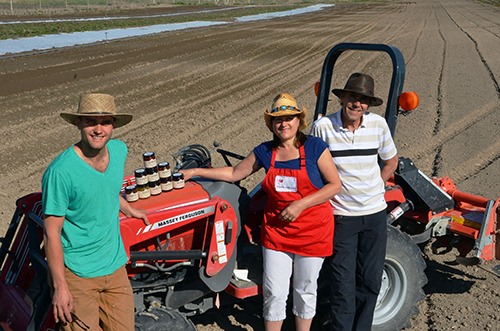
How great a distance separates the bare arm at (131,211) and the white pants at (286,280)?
2.50 feet

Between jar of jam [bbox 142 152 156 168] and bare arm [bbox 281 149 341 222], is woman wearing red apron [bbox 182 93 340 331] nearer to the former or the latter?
bare arm [bbox 281 149 341 222]

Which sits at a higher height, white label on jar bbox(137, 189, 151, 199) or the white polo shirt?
the white polo shirt

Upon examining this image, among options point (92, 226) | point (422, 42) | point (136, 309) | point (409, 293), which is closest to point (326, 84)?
point (409, 293)

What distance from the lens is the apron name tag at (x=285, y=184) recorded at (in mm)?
3631

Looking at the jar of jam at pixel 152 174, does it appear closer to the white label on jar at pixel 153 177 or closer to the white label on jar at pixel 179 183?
the white label on jar at pixel 153 177

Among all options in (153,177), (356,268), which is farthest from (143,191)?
(356,268)

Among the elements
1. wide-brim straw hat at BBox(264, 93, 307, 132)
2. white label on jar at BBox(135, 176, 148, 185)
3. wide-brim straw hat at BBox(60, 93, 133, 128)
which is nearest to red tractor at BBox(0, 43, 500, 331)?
white label on jar at BBox(135, 176, 148, 185)

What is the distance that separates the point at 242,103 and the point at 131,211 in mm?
8812

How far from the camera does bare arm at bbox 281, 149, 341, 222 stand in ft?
11.8

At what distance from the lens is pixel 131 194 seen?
3959mm

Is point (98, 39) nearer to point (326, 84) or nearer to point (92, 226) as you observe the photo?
point (326, 84)

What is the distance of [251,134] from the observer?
9.99 meters

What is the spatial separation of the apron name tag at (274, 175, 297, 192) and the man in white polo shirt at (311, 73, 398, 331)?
359 mm

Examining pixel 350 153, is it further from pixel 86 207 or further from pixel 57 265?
pixel 57 265
